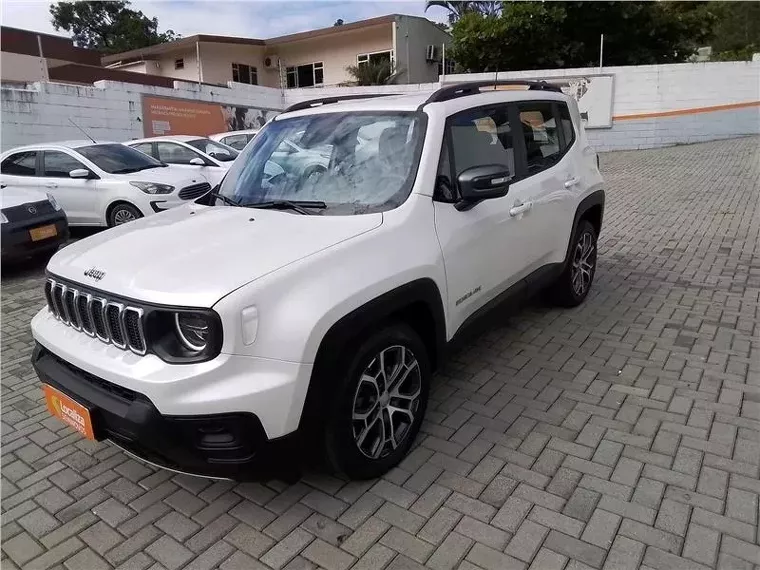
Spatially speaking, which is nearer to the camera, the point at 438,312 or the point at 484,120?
the point at 438,312

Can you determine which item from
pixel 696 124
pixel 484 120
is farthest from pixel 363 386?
pixel 696 124

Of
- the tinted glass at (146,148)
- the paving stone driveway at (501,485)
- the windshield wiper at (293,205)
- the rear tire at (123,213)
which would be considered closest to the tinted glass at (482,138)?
the windshield wiper at (293,205)

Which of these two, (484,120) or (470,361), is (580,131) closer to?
(484,120)

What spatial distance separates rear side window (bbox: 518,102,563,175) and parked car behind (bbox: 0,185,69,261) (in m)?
5.88

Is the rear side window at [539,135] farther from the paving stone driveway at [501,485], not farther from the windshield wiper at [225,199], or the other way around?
the windshield wiper at [225,199]

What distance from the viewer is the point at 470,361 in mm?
4219

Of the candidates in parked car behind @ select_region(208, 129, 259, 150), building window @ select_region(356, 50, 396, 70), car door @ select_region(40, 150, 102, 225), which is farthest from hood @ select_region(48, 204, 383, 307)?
building window @ select_region(356, 50, 396, 70)

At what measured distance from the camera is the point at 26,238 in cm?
680

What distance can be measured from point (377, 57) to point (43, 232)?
74.2 ft

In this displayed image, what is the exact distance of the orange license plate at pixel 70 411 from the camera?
2.50 meters

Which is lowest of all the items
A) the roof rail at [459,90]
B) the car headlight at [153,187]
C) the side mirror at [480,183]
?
the car headlight at [153,187]

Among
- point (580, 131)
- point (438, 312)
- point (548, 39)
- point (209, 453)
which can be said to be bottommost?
point (209, 453)

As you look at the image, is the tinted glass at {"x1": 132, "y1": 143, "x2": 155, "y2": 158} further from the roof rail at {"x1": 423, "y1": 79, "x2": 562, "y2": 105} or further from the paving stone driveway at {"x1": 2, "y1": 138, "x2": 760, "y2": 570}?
the roof rail at {"x1": 423, "y1": 79, "x2": 562, "y2": 105}

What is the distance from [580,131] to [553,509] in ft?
11.7
